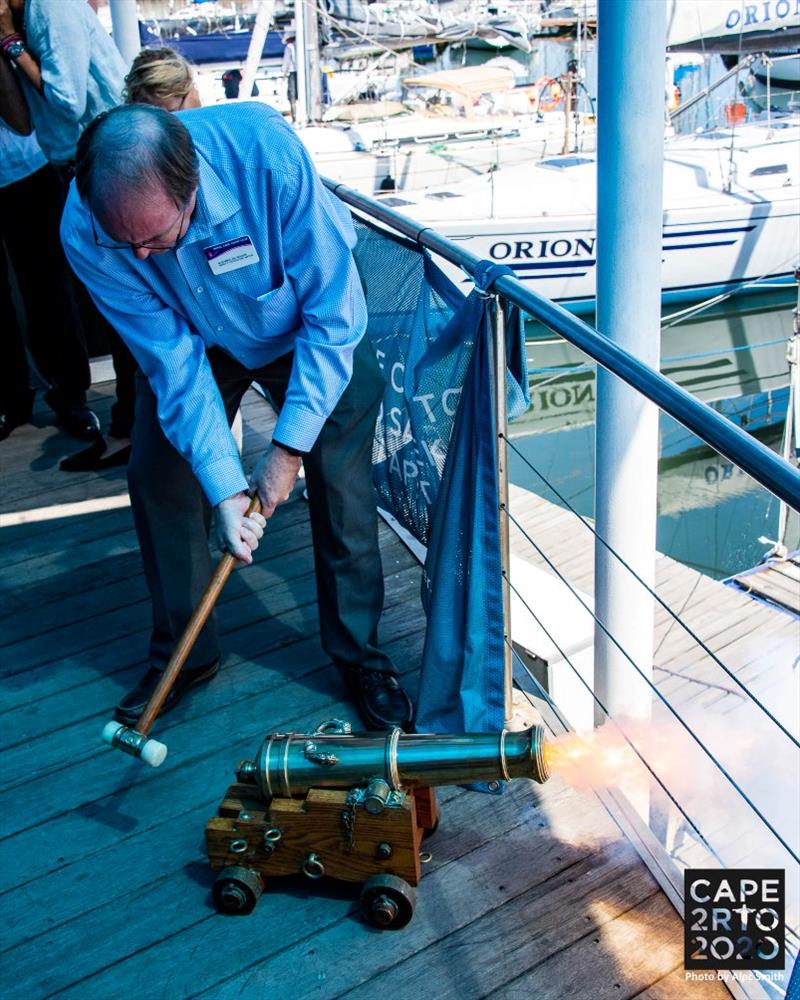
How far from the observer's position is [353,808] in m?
2.29

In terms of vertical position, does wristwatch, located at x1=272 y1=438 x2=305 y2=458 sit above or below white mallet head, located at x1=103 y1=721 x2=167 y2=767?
above

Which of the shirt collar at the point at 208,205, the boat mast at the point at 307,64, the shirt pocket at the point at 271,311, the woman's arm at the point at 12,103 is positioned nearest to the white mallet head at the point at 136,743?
the shirt pocket at the point at 271,311

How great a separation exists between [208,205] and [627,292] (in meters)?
1.09

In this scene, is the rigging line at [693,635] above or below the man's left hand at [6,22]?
below

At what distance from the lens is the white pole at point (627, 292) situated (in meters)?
2.61

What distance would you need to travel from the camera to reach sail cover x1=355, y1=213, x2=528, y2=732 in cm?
269

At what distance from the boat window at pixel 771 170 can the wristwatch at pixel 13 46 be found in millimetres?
13089

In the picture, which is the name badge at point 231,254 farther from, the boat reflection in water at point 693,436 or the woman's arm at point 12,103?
the boat reflection in water at point 693,436

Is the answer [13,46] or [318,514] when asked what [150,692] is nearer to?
[318,514]

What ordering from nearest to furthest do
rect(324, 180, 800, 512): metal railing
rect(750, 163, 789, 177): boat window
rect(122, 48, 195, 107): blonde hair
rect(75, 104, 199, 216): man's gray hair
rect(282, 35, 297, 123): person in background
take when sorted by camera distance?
1. rect(324, 180, 800, 512): metal railing
2. rect(75, 104, 199, 216): man's gray hair
3. rect(122, 48, 195, 107): blonde hair
4. rect(750, 163, 789, 177): boat window
5. rect(282, 35, 297, 123): person in background

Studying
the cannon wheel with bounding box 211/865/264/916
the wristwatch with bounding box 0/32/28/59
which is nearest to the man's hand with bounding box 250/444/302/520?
the cannon wheel with bounding box 211/865/264/916

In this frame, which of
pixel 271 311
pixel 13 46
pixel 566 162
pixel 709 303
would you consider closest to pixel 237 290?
pixel 271 311

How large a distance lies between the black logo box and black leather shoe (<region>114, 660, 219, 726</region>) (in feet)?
4.97

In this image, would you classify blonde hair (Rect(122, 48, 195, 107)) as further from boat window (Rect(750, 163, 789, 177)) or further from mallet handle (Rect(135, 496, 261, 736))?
boat window (Rect(750, 163, 789, 177))
